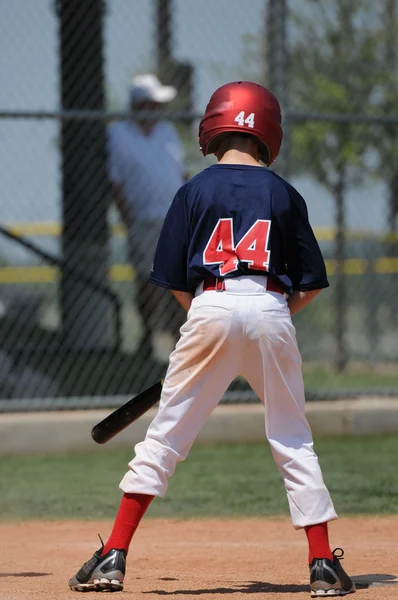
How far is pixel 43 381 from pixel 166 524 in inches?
133

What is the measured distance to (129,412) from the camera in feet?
14.2

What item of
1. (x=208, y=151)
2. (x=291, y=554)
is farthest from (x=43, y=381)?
(x=208, y=151)

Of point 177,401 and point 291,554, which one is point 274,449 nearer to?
point 177,401

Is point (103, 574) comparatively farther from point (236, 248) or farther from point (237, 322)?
point (236, 248)

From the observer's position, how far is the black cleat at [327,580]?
3.90 meters

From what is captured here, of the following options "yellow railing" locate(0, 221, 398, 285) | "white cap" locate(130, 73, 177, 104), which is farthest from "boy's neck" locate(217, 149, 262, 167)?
"yellow railing" locate(0, 221, 398, 285)

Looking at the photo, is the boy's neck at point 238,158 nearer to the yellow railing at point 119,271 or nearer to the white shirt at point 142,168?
the white shirt at point 142,168

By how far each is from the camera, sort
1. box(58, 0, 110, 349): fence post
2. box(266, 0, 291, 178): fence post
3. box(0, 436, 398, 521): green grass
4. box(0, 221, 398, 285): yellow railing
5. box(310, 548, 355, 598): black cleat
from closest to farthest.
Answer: box(310, 548, 355, 598): black cleat, box(0, 436, 398, 521): green grass, box(266, 0, 291, 178): fence post, box(58, 0, 110, 349): fence post, box(0, 221, 398, 285): yellow railing

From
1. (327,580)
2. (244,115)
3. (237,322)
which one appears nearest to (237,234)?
(237,322)

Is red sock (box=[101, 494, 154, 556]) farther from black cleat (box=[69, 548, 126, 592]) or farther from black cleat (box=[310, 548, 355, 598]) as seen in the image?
black cleat (box=[310, 548, 355, 598])

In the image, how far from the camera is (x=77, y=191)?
9.48 meters

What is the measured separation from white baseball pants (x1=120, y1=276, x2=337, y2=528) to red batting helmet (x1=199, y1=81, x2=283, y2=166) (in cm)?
52

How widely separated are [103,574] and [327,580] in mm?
749

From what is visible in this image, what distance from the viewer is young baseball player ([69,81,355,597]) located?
3980 mm
